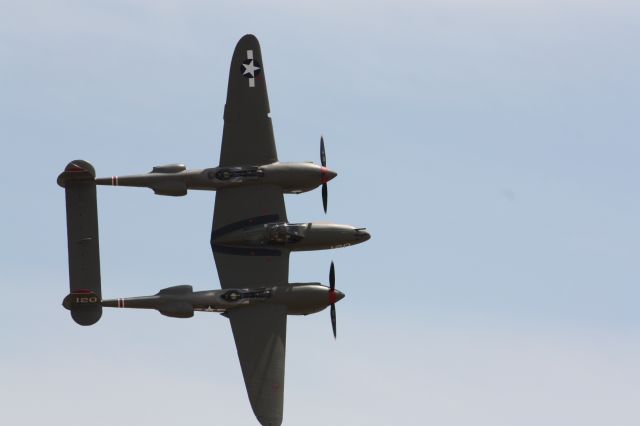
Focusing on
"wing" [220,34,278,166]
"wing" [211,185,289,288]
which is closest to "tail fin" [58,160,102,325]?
"wing" [211,185,289,288]

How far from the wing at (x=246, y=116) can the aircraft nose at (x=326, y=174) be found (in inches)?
114

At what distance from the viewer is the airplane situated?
91.1 m

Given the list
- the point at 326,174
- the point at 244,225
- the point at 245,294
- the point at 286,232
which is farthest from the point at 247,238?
the point at 326,174

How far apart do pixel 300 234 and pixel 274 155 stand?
5102 millimetres

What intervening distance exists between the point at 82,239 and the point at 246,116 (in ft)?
39.8

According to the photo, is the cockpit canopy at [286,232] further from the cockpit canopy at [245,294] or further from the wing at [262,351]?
the wing at [262,351]

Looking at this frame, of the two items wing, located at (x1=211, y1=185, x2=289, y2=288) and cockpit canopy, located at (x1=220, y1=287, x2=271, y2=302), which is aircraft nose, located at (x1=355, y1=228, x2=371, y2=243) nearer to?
wing, located at (x1=211, y1=185, x2=289, y2=288)

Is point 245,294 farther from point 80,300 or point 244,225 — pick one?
point 80,300

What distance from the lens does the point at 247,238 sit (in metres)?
93.3

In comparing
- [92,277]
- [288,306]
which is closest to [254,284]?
[288,306]

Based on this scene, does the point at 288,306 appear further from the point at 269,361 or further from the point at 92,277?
the point at 92,277

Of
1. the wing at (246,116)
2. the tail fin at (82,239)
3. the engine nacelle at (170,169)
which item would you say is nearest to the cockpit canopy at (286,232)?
the wing at (246,116)

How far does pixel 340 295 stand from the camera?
93.2 meters

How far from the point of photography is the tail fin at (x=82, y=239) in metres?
91.2
